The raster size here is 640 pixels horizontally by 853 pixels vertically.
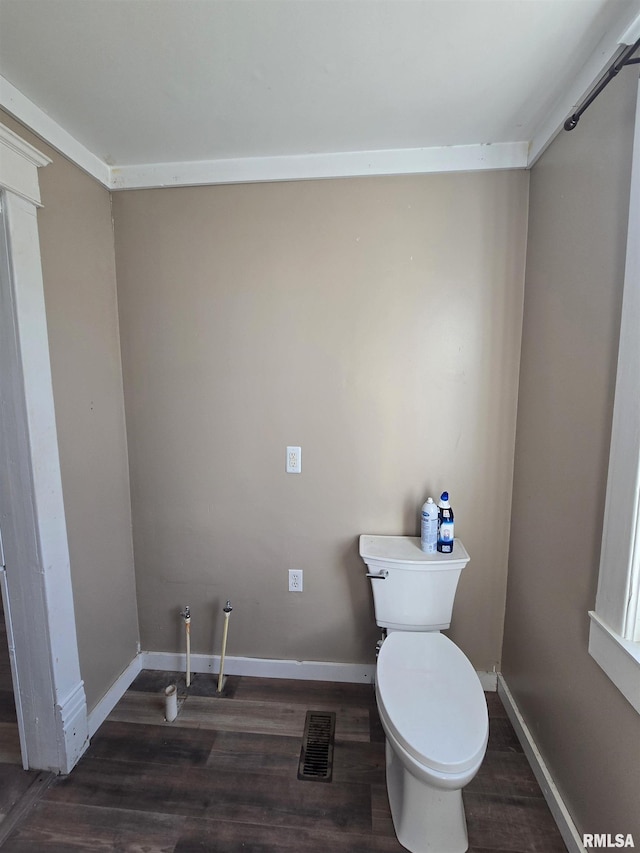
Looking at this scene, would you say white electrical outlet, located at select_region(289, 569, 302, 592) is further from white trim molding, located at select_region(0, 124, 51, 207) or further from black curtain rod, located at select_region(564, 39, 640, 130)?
black curtain rod, located at select_region(564, 39, 640, 130)

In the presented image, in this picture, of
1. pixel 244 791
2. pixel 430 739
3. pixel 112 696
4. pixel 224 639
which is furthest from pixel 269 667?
pixel 430 739

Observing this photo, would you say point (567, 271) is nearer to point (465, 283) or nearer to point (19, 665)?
point (465, 283)

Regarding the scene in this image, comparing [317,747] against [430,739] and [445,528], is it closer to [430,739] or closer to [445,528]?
[430,739]

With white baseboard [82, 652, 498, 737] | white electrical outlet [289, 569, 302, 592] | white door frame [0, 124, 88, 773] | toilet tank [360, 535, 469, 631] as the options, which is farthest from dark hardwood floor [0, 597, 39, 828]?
toilet tank [360, 535, 469, 631]

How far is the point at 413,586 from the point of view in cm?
151

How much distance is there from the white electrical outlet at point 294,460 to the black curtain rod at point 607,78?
1.44 metres

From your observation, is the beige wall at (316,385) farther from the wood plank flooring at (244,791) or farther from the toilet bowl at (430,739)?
the toilet bowl at (430,739)

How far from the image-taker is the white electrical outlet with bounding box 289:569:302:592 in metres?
1.75

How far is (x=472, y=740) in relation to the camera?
104 centimetres

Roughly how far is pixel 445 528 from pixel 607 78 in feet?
4.73

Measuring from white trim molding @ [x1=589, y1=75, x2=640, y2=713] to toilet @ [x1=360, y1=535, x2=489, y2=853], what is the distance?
1.38 feet

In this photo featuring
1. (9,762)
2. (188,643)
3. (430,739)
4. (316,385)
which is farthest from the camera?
(188,643)

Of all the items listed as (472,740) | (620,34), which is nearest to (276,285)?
(620,34)

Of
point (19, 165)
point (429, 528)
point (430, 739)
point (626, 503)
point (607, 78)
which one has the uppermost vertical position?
Result: point (607, 78)
